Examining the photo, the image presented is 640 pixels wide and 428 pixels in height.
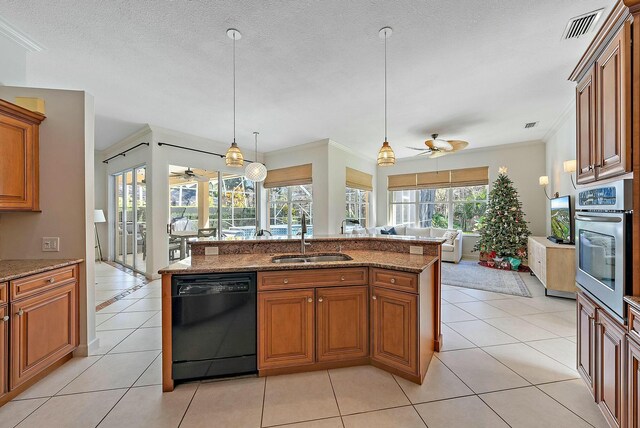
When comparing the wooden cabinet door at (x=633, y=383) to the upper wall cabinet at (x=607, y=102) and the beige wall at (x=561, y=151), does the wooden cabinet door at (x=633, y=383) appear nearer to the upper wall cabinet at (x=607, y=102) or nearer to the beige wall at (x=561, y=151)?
the upper wall cabinet at (x=607, y=102)

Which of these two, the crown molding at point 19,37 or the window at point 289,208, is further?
the window at point 289,208

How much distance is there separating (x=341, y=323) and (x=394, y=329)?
0.42m

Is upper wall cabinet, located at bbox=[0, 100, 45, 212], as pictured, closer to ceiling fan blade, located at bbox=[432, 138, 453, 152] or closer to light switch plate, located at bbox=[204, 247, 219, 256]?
light switch plate, located at bbox=[204, 247, 219, 256]

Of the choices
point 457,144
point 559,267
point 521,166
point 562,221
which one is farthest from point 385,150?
point 521,166

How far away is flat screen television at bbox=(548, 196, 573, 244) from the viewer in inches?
162

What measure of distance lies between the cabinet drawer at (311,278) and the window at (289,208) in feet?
13.7

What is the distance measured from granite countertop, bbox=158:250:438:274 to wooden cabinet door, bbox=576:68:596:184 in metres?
1.18

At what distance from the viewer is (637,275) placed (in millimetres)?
1295

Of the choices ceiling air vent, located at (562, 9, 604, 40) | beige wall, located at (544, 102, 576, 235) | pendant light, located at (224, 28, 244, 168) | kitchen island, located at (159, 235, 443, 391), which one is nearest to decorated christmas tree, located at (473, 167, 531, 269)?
beige wall, located at (544, 102, 576, 235)

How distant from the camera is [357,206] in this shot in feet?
24.0

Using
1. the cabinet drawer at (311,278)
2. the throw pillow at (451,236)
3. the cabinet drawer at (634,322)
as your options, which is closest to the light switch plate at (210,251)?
the cabinet drawer at (311,278)

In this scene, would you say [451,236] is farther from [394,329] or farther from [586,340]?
[394,329]

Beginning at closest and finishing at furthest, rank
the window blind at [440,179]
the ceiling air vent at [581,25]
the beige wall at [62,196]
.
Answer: the ceiling air vent at [581,25], the beige wall at [62,196], the window blind at [440,179]

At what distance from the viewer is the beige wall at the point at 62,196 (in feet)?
7.50
